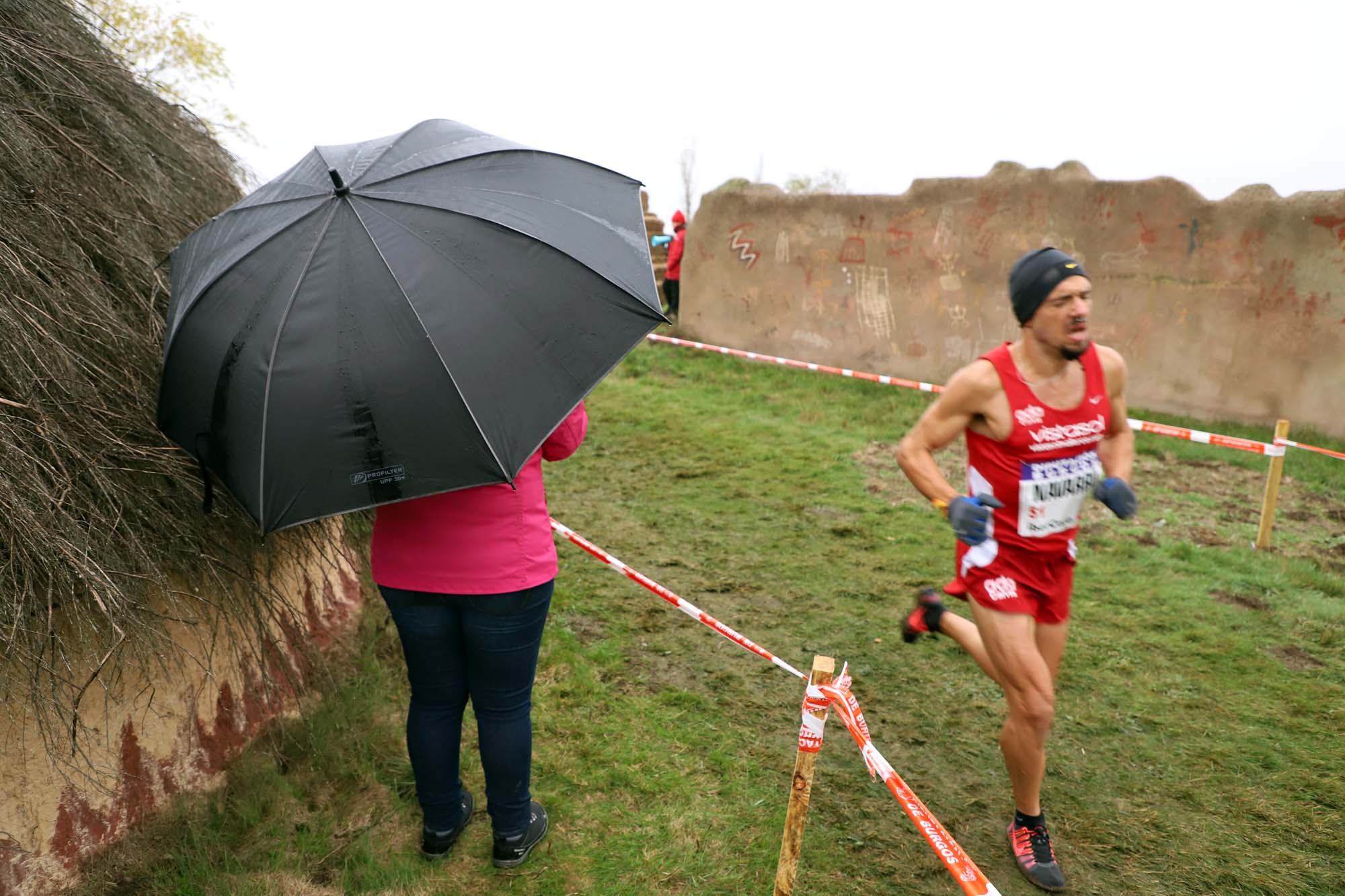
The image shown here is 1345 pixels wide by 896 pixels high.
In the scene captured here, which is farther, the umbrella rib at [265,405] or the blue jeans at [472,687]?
the blue jeans at [472,687]

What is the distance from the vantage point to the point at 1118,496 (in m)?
2.84

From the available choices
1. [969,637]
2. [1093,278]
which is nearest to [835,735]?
[969,637]

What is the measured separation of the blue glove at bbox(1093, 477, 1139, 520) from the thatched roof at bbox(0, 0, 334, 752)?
9.57 feet

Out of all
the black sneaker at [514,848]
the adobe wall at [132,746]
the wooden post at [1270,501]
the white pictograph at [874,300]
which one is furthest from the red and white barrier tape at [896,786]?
the white pictograph at [874,300]

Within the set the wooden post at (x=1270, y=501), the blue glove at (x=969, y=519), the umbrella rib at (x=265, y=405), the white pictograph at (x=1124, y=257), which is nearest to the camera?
the umbrella rib at (x=265, y=405)

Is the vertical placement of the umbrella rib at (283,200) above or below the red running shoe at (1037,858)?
above

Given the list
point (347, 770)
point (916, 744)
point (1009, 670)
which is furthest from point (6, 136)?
point (916, 744)

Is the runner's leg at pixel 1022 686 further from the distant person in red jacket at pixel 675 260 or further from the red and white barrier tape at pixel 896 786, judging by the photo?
the distant person in red jacket at pixel 675 260

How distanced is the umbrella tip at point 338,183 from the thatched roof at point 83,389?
40.4 inches

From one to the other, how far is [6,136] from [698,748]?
10.7 feet

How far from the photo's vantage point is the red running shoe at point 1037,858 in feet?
9.33

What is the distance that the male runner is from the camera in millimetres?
2721

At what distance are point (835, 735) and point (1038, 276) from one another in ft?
6.93

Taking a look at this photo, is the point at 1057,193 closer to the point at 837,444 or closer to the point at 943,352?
the point at 943,352
